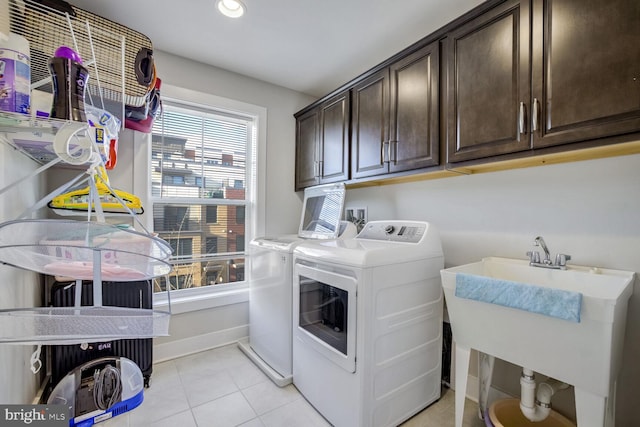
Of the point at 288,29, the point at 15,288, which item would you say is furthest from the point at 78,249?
the point at 288,29

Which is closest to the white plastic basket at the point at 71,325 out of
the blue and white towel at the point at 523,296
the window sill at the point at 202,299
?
the blue and white towel at the point at 523,296

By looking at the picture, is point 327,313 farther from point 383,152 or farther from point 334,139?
point 334,139

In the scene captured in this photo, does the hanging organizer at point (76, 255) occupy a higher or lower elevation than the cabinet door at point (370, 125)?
lower

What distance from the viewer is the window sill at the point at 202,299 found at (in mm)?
2340

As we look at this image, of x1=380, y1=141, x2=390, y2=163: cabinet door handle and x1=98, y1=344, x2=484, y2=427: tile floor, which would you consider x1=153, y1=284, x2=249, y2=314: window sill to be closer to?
x1=98, y1=344, x2=484, y2=427: tile floor

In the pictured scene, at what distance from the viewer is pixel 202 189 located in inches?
101

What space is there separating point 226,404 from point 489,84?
2.45m

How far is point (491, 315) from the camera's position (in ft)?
4.15

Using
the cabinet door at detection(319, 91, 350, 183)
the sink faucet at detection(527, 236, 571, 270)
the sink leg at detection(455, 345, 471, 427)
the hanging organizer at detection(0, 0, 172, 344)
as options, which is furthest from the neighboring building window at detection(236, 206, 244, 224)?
the sink faucet at detection(527, 236, 571, 270)

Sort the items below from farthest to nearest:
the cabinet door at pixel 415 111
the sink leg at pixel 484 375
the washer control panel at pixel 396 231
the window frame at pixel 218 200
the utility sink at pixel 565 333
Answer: the window frame at pixel 218 200 → the washer control panel at pixel 396 231 → the cabinet door at pixel 415 111 → the sink leg at pixel 484 375 → the utility sink at pixel 565 333

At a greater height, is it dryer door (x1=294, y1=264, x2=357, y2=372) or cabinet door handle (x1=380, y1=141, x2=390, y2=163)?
cabinet door handle (x1=380, y1=141, x2=390, y2=163)

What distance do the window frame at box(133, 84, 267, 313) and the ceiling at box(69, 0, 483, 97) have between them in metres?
0.31

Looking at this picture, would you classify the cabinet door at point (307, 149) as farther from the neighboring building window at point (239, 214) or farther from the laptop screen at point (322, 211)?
the neighboring building window at point (239, 214)

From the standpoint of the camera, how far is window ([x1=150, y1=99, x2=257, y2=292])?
7.90 feet
